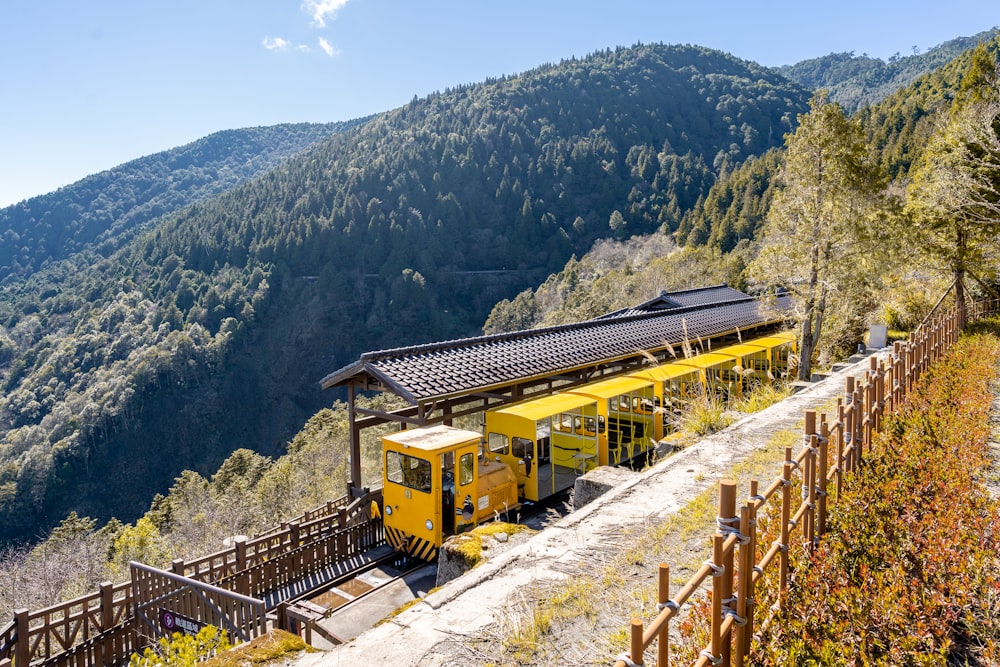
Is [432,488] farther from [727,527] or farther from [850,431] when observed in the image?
[727,527]

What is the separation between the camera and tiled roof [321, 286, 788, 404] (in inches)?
364

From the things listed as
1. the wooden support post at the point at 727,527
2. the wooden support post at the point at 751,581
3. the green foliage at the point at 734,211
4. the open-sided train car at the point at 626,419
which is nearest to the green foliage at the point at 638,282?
the green foliage at the point at 734,211

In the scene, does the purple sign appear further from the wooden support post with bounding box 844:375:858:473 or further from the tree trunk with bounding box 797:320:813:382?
the tree trunk with bounding box 797:320:813:382

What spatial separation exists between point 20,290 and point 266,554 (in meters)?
135

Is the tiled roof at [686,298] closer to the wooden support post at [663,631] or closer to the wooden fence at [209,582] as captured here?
the wooden fence at [209,582]

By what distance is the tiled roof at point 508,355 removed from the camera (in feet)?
30.3

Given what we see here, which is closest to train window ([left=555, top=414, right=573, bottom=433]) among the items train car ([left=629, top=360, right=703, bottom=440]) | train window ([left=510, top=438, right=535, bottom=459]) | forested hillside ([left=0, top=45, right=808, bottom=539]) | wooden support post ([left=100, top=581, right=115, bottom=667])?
train window ([left=510, top=438, right=535, bottom=459])

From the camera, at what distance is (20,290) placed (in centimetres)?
10956

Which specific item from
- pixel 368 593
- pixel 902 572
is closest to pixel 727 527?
pixel 902 572

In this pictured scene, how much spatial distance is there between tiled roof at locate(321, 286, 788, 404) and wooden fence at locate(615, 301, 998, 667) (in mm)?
3674

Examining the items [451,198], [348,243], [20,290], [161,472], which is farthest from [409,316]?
[20,290]

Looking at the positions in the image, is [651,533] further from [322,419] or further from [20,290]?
[20,290]

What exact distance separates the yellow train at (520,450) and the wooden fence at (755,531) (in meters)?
2.75

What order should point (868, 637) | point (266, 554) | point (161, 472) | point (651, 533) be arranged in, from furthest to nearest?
point (161, 472) → point (266, 554) → point (651, 533) → point (868, 637)
